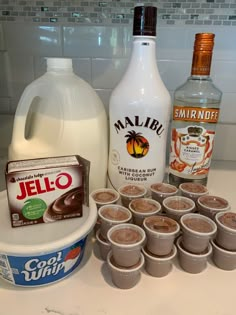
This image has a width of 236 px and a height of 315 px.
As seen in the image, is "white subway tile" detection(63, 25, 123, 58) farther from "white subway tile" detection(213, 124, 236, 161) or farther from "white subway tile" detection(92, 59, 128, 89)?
"white subway tile" detection(213, 124, 236, 161)

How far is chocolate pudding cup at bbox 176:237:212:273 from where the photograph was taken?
42 centimetres

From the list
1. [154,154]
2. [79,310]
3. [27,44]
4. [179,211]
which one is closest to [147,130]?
[154,154]

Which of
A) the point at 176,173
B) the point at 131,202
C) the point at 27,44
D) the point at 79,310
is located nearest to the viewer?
the point at 79,310

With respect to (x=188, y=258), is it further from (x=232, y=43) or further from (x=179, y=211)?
(x=232, y=43)

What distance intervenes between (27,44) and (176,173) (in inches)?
19.9

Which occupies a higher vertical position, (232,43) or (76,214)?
(232,43)

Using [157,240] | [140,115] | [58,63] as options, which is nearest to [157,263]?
[157,240]

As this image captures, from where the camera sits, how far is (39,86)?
0.52m

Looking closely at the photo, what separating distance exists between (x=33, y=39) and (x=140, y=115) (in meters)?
0.41

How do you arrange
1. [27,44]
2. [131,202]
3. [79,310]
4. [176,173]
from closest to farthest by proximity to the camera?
[79,310], [131,202], [176,173], [27,44]

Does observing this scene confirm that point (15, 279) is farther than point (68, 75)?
No

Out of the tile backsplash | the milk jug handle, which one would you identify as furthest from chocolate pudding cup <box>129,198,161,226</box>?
the tile backsplash

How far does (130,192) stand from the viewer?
518 millimetres

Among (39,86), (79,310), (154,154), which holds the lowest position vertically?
(79,310)
